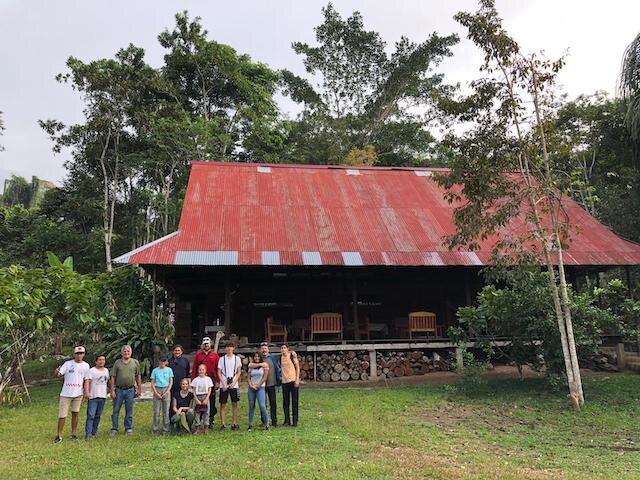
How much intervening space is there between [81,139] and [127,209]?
5041 mm

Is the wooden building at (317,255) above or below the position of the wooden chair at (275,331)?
above

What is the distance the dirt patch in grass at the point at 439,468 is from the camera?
5852 mm

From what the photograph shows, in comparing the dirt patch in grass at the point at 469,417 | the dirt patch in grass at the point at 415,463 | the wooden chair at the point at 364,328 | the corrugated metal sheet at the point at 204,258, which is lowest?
the dirt patch in grass at the point at 469,417

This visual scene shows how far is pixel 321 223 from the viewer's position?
15.1m

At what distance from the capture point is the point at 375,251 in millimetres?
13812

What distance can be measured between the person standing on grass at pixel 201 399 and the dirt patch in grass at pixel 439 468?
2.78 meters

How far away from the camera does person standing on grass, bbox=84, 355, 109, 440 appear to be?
Answer: 25.9 ft

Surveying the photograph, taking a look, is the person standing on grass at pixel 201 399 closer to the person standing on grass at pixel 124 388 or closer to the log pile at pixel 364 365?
the person standing on grass at pixel 124 388

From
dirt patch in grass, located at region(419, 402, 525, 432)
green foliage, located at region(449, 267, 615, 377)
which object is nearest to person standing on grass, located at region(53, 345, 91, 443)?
dirt patch in grass, located at region(419, 402, 525, 432)

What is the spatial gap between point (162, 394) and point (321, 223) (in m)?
8.09

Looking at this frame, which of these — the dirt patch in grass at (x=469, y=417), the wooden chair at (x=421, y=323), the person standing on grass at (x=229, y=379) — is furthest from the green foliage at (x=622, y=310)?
the person standing on grass at (x=229, y=379)

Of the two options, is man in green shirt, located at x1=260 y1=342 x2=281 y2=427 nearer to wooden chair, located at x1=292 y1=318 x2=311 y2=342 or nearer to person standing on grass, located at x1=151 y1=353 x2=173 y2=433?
person standing on grass, located at x1=151 y1=353 x2=173 y2=433

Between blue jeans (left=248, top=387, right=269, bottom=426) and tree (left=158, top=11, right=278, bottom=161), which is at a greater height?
tree (left=158, top=11, right=278, bottom=161)

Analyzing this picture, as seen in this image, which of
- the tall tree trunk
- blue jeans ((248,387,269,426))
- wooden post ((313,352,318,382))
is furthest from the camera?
the tall tree trunk
